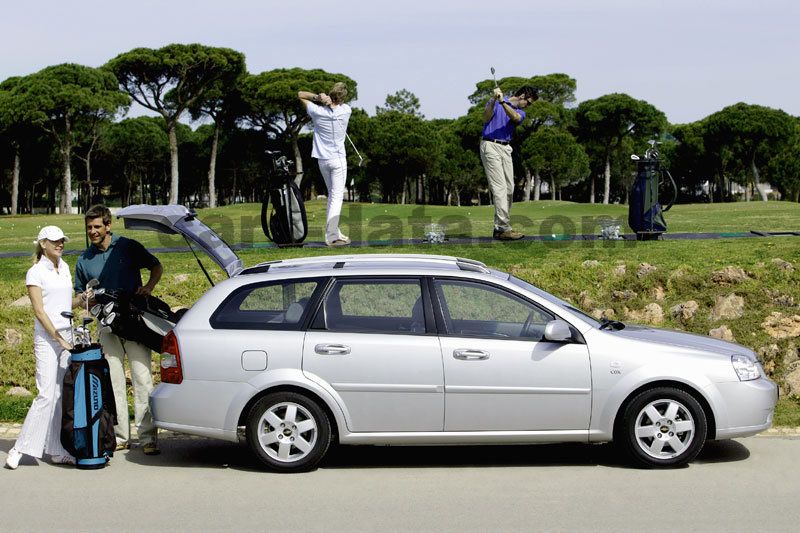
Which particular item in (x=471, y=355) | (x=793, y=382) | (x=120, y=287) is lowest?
(x=793, y=382)

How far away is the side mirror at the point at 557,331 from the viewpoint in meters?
7.39

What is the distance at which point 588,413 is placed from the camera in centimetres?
750

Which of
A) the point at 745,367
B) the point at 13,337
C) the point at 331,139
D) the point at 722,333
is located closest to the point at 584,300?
the point at 722,333

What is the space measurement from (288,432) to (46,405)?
74.5 inches

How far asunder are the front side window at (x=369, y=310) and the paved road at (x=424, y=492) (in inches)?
40.9

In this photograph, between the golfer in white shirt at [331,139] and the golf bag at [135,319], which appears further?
the golfer in white shirt at [331,139]

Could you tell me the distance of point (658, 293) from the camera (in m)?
13.3

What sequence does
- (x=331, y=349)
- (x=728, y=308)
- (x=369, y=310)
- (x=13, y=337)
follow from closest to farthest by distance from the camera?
(x=331, y=349) → (x=369, y=310) → (x=728, y=308) → (x=13, y=337)

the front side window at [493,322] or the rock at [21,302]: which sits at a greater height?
the front side window at [493,322]

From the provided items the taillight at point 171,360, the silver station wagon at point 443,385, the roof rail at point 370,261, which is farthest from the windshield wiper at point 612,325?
the taillight at point 171,360

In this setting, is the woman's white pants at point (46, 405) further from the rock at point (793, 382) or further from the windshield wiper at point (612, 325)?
the rock at point (793, 382)

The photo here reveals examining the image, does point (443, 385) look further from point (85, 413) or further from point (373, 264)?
point (85, 413)

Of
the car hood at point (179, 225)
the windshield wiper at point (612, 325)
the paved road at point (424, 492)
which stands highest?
the car hood at point (179, 225)

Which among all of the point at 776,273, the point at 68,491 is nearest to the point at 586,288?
the point at 776,273
